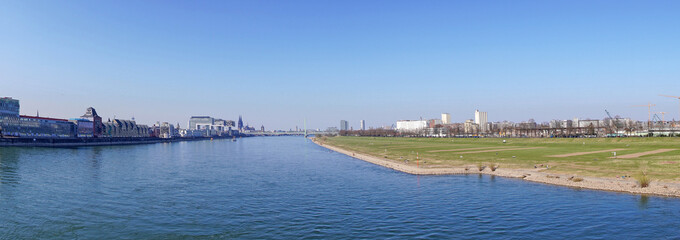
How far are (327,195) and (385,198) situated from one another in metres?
5.30

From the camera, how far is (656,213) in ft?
82.8

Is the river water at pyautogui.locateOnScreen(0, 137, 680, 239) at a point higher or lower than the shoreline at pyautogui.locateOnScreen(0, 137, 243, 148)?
lower

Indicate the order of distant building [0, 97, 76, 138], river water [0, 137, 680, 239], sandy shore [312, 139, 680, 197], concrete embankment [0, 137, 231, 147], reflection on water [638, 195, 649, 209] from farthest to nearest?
distant building [0, 97, 76, 138] → concrete embankment [0, 137, 231, 147] → sandy shore [312, 139, 680, 197] → reflection on water [638, 195, 649, 209] → river water [0, 137, 680, 239]

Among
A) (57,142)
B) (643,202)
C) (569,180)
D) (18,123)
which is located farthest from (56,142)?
(643,202)

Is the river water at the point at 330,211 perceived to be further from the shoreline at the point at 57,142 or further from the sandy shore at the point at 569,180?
the shoreline at the point at 57,142

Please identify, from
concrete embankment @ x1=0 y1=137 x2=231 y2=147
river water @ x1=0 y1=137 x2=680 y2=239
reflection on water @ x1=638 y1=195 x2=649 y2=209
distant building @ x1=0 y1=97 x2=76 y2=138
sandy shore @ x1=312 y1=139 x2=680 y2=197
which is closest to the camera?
river water @ x1=0 y1=137 x2=680 y2=239

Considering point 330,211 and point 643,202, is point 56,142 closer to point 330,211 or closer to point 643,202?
point 330,211

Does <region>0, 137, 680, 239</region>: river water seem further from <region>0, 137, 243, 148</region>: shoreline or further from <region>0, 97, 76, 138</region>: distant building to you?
<region>0, 97, 76, 138</region>: distant building

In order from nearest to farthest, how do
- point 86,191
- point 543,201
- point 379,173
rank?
point 543,201, point 86,191, point 379,173

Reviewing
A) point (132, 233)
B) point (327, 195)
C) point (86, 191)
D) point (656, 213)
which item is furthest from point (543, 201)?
point (86, 191)

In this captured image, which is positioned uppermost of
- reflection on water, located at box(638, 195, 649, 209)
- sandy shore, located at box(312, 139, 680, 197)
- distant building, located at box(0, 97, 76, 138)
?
distant building, located at box(0, 97, 76, 138)

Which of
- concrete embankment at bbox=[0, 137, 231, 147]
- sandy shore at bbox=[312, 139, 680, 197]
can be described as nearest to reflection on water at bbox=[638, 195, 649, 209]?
sandy shore at bbox=[312, 139, 680, 197]

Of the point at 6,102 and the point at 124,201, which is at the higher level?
the point at 6,102

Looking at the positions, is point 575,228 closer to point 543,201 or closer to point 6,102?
point 543,201
